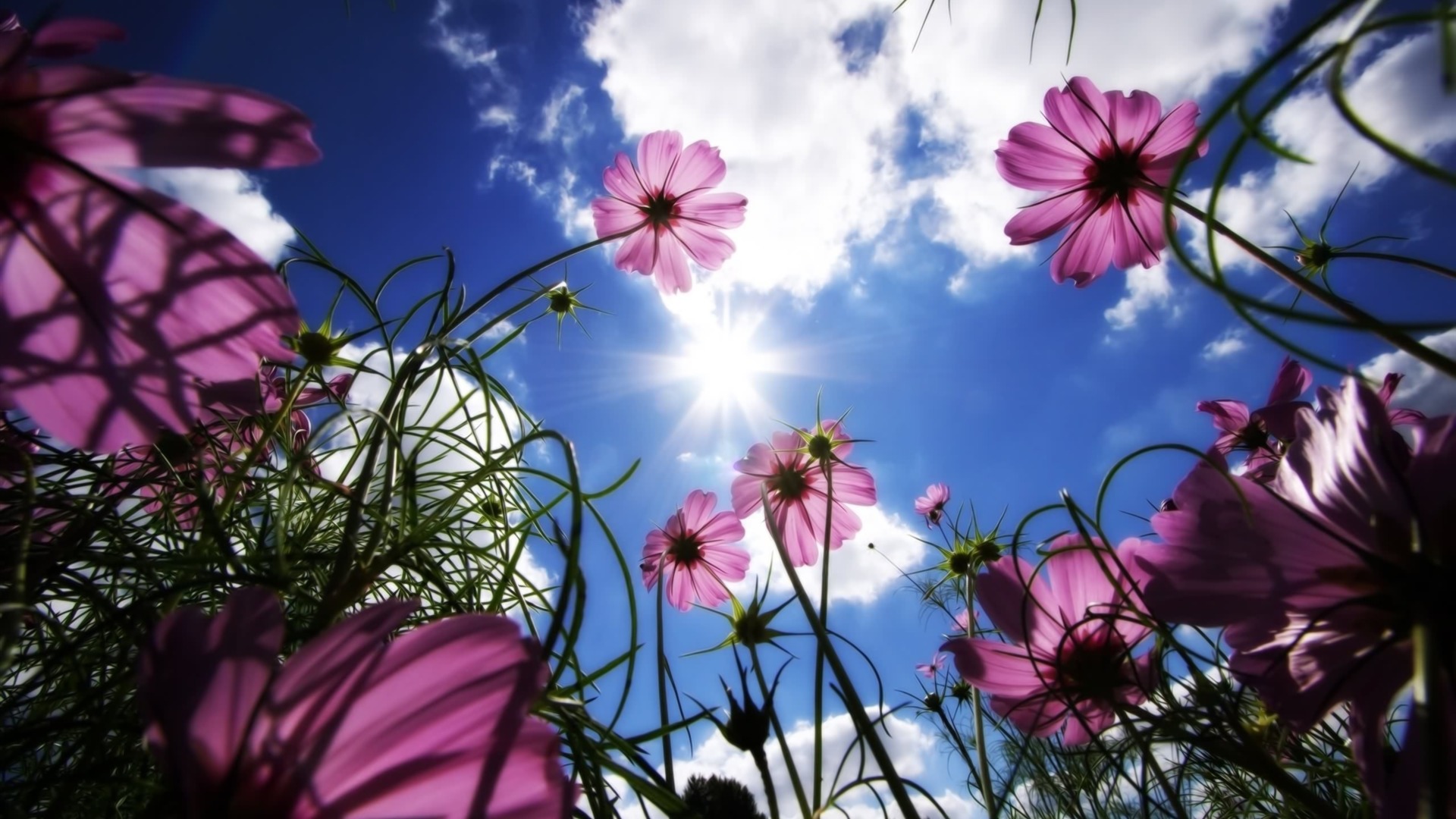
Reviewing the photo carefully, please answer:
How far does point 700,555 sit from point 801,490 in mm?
163

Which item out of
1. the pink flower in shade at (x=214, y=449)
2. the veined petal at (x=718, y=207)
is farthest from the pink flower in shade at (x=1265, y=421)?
the veined petal at (x=718, y=207)

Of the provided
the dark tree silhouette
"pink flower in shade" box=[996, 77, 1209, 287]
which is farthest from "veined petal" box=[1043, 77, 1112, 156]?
the dark tree silhouette

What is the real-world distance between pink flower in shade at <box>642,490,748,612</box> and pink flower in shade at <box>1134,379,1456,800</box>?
664 mm

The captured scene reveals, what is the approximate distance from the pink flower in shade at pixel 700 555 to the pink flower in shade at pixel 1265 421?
1.85ft

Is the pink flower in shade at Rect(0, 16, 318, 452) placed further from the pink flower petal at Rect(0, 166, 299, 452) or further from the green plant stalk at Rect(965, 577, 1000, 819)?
the green plant stalk at Rect(965, 577, 1000, 819)

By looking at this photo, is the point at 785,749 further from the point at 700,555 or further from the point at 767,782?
the point at 700,555

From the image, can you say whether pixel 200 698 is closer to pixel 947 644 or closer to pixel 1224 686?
pixel 947 644

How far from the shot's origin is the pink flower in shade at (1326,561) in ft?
0.87

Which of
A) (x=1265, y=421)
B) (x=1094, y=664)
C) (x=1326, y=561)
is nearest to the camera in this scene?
(x=1326, y=561)

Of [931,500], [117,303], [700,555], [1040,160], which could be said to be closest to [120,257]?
[117,303]

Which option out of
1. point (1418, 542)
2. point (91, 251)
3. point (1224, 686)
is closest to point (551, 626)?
point (91, 251)

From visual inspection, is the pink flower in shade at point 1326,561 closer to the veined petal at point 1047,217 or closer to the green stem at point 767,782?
the green stem at point 767,782

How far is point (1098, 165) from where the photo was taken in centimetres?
68

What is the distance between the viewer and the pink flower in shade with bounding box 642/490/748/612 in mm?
955
